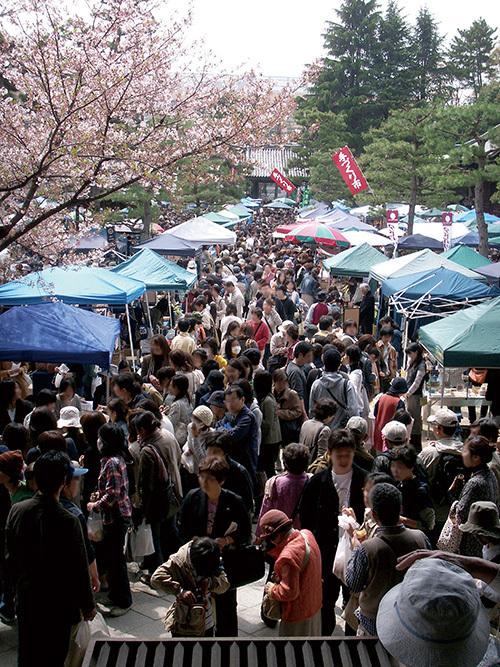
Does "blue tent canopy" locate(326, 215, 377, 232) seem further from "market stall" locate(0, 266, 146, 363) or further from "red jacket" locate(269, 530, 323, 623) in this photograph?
"red jacket" locate(269, 530, 323, 623)

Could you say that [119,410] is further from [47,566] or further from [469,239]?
[469,239]

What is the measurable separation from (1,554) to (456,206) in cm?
3163

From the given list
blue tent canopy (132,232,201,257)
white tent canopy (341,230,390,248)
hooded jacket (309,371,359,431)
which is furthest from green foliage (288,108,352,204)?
hooded jacket (309,371,359,431)

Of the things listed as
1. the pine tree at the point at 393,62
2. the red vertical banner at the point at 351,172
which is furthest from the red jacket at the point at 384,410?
the pine tree at the point at 393,62

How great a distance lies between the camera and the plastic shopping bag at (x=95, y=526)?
3.96 meters

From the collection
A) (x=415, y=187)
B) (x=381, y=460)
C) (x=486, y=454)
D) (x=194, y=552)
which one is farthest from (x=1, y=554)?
(x=415, y=187)

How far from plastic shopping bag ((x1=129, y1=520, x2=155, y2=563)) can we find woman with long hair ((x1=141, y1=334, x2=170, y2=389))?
2.38m

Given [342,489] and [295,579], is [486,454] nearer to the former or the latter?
[342,489]

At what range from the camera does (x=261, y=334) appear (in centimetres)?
845

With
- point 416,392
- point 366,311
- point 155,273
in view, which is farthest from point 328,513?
point 366,311

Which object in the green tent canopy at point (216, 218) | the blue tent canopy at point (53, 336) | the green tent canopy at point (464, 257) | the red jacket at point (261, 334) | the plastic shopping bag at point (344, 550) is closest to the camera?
the plastic shopping bag at point (344, 550)

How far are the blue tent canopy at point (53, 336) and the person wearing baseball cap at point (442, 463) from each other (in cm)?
346

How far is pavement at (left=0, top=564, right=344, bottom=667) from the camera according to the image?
12.6 feet

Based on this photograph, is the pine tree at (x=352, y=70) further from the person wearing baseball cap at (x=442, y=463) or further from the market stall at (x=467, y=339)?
the person wearing baseball cap at (x=442, y=463)
